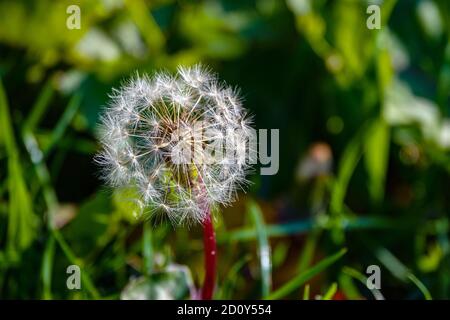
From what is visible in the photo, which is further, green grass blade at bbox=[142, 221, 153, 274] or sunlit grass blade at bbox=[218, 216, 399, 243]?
sunlit grass blade at bbox=[218, 216, 399, 243]

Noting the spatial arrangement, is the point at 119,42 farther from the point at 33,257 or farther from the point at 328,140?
the point at 33,257

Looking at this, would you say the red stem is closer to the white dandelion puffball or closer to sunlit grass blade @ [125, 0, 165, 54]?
the white dandelion puffball

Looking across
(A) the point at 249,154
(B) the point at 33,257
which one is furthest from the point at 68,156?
(A) the point at 249,154

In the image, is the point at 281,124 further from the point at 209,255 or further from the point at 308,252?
the point at 209,255

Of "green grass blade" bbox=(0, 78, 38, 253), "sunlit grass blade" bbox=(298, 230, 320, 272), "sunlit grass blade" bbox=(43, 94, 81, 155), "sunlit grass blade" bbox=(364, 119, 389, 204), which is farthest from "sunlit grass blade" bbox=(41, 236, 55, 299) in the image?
"sunlit grass blade" bbox=(364, 119, 389, 204)

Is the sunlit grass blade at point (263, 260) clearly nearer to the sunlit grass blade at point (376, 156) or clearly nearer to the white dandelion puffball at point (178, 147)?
the white dandelion puffball at point (178, 147)
